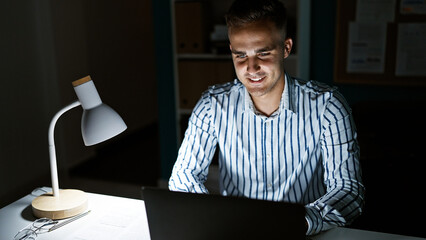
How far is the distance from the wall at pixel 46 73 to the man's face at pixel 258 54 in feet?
8.52

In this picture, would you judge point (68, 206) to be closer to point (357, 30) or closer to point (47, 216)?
point (47, 216)

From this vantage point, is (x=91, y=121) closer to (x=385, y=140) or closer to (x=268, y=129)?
(x=268, y=129)

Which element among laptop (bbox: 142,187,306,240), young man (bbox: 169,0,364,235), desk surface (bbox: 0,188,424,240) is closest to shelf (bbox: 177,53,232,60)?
young man (bbox: 169,0,364,235)

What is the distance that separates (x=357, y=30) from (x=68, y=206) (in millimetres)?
2135

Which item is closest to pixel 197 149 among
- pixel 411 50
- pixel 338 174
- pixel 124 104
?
pixel 338 174

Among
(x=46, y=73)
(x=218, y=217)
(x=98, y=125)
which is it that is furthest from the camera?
(x=46, y=73)

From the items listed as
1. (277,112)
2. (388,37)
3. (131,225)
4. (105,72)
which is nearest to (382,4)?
(388,37)

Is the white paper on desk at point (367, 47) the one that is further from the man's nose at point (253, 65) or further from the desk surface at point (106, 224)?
the desk surface at point (106, 224)

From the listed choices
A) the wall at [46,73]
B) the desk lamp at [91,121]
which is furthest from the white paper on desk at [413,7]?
the wall at [46,73]

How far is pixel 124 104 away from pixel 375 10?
308 cm

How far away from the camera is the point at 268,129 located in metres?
1.68

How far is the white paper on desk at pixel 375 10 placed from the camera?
8.98 feet

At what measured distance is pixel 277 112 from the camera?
1671 millimetres

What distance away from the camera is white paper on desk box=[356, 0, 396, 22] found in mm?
2736
